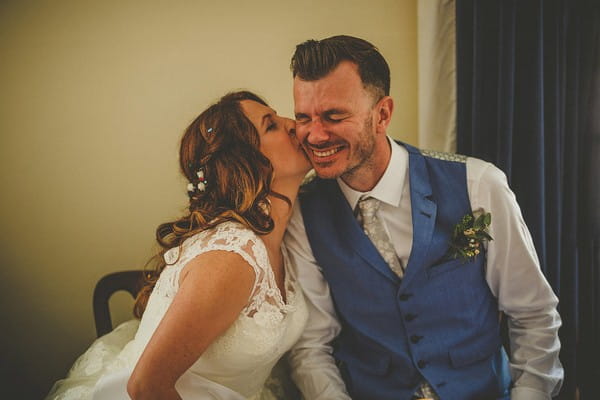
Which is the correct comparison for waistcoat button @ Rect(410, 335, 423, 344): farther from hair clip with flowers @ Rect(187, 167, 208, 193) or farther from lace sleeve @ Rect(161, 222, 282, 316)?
hair clip with flowers @ Rect(187, 167, 208, 193)

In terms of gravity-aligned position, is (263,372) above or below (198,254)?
below

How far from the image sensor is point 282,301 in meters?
1.47

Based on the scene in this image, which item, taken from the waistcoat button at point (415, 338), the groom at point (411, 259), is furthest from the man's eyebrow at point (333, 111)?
the waistcoat button at point (415, 338)

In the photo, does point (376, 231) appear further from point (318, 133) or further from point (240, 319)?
point (240, 319)

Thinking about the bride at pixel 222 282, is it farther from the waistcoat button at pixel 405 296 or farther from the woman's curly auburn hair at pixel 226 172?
the waistcoat button at pixel 405 296

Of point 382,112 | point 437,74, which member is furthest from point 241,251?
point 437,74

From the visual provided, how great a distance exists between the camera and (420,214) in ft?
4.80

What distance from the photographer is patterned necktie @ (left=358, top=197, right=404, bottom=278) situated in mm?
1485

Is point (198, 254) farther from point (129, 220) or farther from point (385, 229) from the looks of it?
point (129, 220)

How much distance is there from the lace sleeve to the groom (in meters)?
0.29

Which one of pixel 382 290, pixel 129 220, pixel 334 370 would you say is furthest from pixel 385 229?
pixel 129 220

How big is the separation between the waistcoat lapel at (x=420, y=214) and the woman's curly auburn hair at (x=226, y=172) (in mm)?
467

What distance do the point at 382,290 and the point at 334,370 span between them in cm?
40

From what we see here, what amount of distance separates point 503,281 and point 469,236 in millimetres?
240
